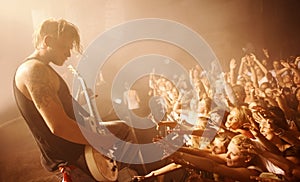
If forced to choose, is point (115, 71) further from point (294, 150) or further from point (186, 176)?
point (294, 150)

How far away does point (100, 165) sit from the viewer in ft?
15.7

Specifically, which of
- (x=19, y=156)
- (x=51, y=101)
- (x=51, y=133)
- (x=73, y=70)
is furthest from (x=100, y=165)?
(x=73, y=70)

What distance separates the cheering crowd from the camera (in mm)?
4328

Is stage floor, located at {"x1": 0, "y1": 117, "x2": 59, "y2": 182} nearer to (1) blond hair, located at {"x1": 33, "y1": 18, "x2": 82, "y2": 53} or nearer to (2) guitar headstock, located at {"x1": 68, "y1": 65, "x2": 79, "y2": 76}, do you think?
(2) guitar headstock, located at {"x1": 68, "y1": 65, "x2": 79, "y2": 76}

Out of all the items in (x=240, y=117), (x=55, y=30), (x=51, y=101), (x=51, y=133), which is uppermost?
(x=55, y=30)

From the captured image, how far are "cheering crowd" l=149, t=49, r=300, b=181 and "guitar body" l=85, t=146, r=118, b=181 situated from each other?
75 cm

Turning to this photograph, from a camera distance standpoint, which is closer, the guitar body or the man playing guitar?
the man playing guitar

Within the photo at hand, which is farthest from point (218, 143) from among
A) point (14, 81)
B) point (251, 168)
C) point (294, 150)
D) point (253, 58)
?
point (14, 81)

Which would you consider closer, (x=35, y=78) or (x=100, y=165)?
(x=35, y=78)

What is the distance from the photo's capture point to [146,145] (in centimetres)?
503

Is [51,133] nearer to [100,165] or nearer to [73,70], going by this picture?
[100,165]

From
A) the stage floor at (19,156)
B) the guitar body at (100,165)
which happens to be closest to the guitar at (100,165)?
the guitar body at (100,165)

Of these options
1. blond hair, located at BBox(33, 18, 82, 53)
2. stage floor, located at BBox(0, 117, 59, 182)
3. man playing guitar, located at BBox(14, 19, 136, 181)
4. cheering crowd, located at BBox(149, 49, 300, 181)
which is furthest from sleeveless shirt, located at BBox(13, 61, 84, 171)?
cheering crowd, located at BBox(149, 49, 300, 181)

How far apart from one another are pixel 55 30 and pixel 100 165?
1.79 m
